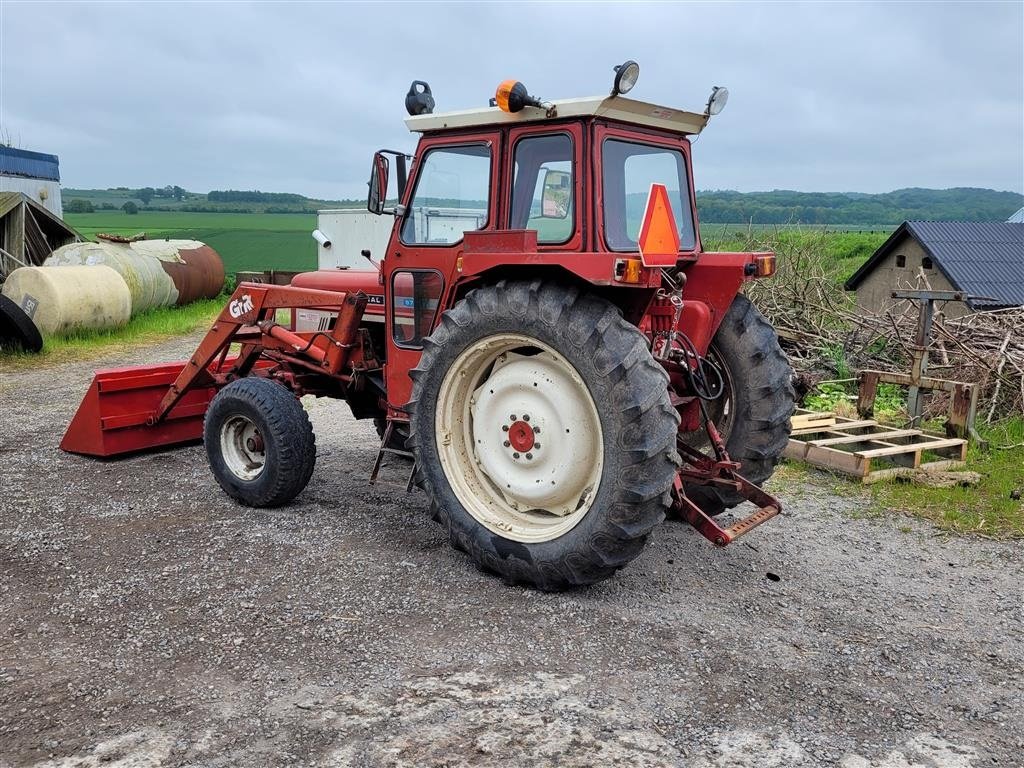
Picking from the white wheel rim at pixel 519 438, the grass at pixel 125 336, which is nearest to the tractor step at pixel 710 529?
the white wheel rim at pixel 519 438

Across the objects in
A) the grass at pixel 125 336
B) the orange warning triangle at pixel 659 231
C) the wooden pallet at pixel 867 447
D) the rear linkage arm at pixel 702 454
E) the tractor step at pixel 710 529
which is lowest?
the grass at pixel 125 336

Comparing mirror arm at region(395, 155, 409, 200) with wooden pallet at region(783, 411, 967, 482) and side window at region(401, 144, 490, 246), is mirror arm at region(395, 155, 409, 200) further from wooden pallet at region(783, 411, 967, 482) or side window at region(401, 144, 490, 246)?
wooden pallet at region(783, 411, 967, 482)

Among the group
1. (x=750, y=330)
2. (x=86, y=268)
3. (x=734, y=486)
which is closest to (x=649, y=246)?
(x=750, y=330)

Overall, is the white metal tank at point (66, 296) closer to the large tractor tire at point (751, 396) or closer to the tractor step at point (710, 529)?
the large tractor tire at point (751, 396)

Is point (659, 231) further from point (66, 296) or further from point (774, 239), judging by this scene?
point (66, 296)

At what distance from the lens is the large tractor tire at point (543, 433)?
4035mm

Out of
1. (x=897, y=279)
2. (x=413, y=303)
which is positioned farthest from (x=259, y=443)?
(x=897, y=279)

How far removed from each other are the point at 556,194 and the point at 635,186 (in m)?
0.46

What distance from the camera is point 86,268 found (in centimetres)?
1341

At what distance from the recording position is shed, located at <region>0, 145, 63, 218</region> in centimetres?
1900

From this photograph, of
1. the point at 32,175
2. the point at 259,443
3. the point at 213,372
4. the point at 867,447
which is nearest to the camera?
the point at 259,443

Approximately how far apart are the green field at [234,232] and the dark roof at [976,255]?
15.6 metres

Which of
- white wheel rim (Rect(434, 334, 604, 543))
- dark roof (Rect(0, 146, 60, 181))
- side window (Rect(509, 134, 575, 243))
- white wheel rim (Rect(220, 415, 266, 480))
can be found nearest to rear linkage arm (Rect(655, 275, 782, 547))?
white wheel rim (Rect(434, 334, 604, 543))

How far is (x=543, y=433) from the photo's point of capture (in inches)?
175
